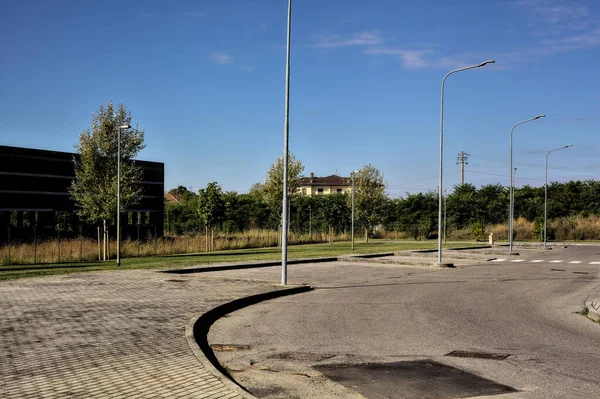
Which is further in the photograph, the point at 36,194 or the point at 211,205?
the point at 36,194

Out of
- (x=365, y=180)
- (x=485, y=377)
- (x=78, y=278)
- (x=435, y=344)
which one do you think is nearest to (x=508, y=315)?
(x=435, y=344)

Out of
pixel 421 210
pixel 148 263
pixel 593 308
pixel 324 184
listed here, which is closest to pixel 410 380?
pixel 593 308

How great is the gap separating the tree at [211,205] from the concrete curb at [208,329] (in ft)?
72.6

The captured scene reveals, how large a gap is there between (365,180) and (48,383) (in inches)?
1748

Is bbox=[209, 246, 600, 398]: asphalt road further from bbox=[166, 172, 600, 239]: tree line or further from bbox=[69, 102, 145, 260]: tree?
→ bbox=[166, 172, 600, 239]: tree line

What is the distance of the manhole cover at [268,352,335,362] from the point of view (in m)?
7.92

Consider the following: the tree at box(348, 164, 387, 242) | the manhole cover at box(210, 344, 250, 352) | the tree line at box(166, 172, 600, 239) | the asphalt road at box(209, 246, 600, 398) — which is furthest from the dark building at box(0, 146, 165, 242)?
the manhole cover at box(210, 344, 250, 352)

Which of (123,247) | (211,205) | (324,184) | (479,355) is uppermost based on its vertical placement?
(324,184)

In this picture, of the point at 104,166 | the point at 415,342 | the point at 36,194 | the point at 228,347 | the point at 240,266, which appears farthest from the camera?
the point at 36,194

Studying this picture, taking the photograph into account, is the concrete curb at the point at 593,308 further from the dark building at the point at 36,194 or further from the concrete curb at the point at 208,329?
the dark building at the point at 36,194

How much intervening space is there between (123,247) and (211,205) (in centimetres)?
819

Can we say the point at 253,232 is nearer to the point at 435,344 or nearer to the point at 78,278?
the point at 78,278

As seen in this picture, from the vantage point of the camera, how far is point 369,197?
4947 centimetres

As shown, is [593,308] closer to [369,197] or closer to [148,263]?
[148,263]
